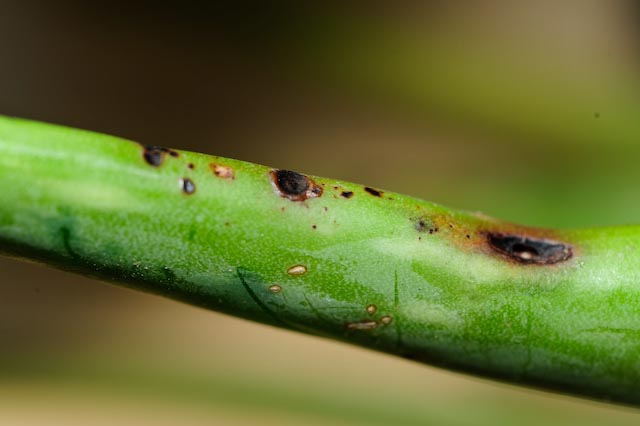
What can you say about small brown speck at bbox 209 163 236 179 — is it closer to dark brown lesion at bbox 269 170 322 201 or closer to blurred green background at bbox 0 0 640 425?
dark brown lesion at bbox 269 170 322 201

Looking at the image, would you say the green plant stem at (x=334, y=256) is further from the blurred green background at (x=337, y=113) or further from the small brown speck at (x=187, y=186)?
the blurred green background at (x=337, y=113)

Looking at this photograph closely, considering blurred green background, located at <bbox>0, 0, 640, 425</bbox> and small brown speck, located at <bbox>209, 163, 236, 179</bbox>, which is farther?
blurred green background, located at <bbox>0, 0, 640, 425</bbox>

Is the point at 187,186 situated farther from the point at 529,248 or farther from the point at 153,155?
the point at 529,248

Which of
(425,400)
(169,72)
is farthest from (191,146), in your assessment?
(425,400)

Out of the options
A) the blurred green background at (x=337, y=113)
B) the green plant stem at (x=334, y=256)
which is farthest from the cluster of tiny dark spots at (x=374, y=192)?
the blurred green background at (x=337, y=113)

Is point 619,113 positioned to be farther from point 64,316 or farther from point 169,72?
point 64,316

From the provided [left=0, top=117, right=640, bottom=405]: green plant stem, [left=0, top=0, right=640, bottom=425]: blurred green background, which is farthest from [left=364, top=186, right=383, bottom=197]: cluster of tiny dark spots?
[left=0, top=0, right=640, bottom=425]: blurred green background
